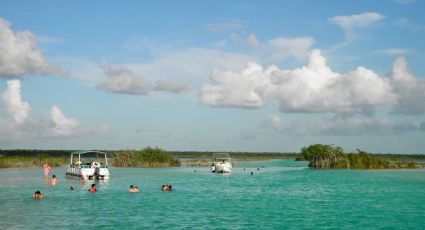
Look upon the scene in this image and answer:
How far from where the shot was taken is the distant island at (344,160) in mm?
161150

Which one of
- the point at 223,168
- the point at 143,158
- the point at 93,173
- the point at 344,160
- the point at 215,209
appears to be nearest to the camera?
the point at 215,209

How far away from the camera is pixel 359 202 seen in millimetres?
64188

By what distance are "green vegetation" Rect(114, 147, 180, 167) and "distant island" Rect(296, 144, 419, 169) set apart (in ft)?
183

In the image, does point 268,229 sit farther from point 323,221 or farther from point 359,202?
point 359,202

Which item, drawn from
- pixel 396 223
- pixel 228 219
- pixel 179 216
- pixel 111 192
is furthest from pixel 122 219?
pixel 111 192

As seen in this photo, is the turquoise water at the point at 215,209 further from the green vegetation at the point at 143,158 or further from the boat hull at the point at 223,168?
the green vegetation at the point at 143,158

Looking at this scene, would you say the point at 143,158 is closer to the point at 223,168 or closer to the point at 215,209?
the point at 223,168

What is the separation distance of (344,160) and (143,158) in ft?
243

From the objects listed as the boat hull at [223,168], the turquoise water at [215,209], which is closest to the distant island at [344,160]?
the boat hull at [223,168]

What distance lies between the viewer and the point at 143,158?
19138 centimetres

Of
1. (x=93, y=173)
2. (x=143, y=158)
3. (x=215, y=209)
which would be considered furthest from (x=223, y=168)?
(x=215, y=209)

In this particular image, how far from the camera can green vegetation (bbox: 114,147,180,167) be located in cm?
19150

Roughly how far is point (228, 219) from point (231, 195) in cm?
Answer: 2452

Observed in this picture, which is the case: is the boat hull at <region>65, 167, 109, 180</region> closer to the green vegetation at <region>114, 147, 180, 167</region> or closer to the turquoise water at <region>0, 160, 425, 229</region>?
the turquoise water at <region>0, 160, 425, 229</region>
